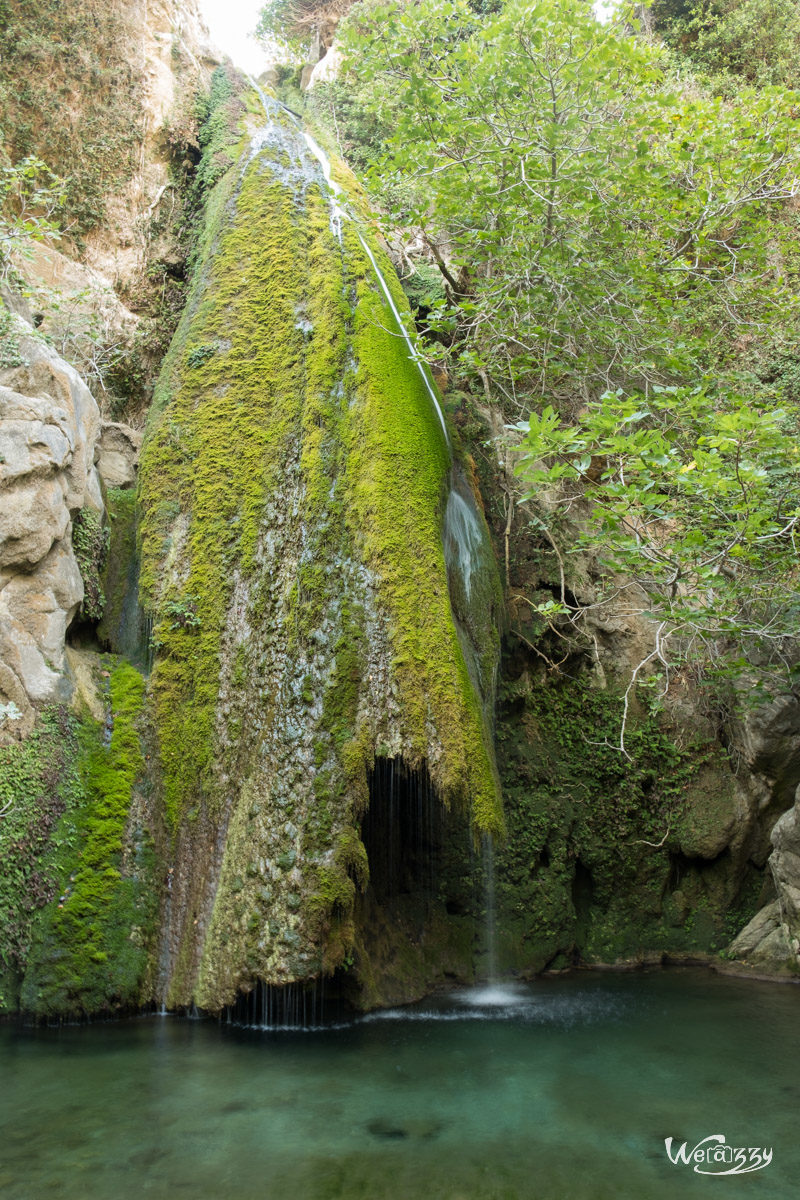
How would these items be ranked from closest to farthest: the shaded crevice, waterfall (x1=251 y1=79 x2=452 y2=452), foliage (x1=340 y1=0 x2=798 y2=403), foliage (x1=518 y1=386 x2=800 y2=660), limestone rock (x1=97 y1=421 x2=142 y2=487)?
foliage (x1=518 y1=386 x2=800 y2=660) → the shaded crevice → foliage (x1=340 y1=0 x2=798 y2=403) → waterfall (x1=251 y1=79 x2=452 y2=452) → limestone rock (x1=97 y1=421 x2=142 y2=487)

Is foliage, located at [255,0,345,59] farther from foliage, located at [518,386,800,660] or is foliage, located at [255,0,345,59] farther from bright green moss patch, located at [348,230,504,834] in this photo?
foliage, located at [518,386,800,660]

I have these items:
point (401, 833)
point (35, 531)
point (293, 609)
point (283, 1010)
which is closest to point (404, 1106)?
point (283, 1010)

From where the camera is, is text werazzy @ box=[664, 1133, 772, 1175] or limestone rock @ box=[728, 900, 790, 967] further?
limestone rock @ box=[728, 900, 790, 967]

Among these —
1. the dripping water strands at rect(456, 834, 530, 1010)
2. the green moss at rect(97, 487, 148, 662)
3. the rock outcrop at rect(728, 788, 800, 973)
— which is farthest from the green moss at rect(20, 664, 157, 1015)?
the rock outcrop at rect(728, 788, 800, 973)

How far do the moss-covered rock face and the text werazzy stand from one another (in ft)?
7.82

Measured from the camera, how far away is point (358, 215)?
9.92 meters

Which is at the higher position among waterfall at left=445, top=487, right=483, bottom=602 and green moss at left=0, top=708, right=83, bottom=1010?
waterfall at left=445, top=487, right=483, bottom=602

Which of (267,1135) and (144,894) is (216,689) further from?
(267,1135)

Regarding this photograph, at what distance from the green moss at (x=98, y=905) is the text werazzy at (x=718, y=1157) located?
3.94 meters

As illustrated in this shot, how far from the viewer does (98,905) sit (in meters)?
6.06

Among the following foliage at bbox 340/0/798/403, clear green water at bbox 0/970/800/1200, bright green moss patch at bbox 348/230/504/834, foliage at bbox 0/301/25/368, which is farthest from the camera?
foliage at bbox 340/0/798/403

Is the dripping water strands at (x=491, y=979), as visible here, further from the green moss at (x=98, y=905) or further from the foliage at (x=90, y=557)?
the foliage at (x=90, y=557)

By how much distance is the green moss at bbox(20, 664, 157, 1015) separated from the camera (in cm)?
575

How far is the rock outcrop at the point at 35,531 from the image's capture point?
21.7ft
